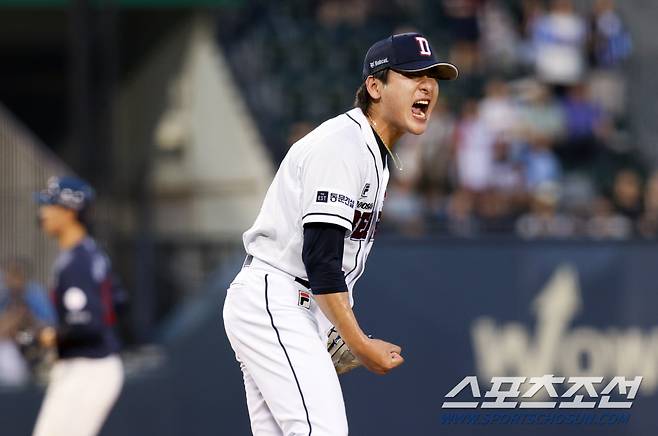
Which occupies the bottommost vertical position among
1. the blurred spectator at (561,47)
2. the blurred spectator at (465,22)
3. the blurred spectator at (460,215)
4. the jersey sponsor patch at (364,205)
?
the blurred spectator at (460,215)

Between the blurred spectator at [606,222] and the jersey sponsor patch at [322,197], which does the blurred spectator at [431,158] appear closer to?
the blurred spectator at [606,222]

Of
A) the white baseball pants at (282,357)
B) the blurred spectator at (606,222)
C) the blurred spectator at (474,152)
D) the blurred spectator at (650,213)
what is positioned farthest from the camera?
the blurred spectator at (474,152)

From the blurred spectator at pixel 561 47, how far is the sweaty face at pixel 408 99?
7.88 metres

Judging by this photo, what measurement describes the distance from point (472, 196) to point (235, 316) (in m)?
6.37

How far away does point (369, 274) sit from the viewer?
810 centimetres

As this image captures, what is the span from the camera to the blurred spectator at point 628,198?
10.3 m

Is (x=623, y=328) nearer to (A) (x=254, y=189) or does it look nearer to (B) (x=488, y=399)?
(B) (x=488, y=399)

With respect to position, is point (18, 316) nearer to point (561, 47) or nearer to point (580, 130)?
point (580, 130)

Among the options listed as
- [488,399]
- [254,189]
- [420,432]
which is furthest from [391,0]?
[488,399]

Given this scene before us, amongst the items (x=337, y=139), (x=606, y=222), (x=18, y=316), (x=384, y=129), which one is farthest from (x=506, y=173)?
(x=337, y=139)

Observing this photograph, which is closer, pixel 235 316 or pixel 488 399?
pixel 235 316

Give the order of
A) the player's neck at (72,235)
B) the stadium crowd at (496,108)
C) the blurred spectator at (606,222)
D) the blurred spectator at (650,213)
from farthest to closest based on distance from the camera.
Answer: the stadium crowd at (496,108) → the blurred spectator at (606,222) → the blurred spectator at (650,213) → the player's neck at (72,235)

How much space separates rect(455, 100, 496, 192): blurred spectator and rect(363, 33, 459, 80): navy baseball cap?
6.37 metres

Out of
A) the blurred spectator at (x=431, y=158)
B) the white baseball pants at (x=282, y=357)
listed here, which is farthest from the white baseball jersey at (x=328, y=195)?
the blurred spectator at (x=431, y=158)
